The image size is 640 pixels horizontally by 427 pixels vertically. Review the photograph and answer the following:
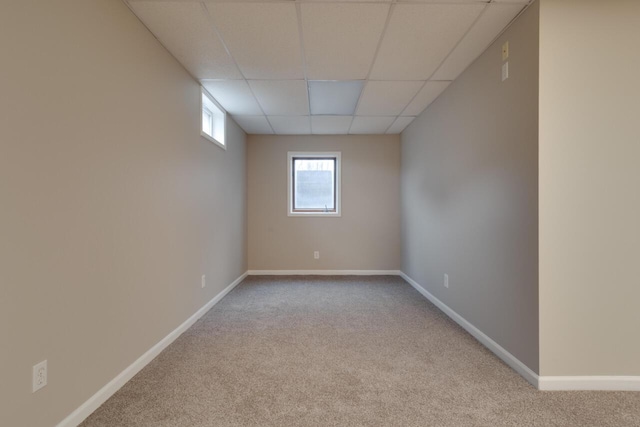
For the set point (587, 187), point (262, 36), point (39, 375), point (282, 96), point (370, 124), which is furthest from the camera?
point (370, 124)

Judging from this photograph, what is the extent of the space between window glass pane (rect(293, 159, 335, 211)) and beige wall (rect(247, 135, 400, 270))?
23cm

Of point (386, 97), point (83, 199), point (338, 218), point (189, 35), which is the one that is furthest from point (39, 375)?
point (338, 218)

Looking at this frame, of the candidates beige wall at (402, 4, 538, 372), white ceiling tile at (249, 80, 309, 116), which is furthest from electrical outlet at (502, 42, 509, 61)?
white ceiling tile at (249, 80, 309, 116)

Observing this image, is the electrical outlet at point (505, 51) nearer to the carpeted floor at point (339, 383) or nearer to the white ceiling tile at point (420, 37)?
the white ceiling tile at point (420, 37)

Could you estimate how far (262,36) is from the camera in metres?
2.31

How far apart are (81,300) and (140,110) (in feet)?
4.06

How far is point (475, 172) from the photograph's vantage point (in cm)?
262

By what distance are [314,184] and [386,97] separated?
86.8 inches

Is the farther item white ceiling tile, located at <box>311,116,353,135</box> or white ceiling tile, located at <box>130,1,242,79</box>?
white ceiling tile, located at <box>311,116,353,135</box>

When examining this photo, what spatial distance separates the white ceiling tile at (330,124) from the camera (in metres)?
4.35

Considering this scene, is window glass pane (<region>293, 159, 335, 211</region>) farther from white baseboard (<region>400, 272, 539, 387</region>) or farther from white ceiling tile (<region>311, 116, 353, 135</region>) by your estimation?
white baseboard (<region>400, 272, 539, 387</region>)

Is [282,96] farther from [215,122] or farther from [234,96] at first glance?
[215,122]

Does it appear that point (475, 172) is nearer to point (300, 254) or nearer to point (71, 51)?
point (71, 51)

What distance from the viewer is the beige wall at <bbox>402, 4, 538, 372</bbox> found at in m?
1.94
